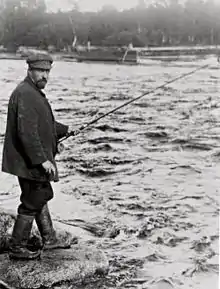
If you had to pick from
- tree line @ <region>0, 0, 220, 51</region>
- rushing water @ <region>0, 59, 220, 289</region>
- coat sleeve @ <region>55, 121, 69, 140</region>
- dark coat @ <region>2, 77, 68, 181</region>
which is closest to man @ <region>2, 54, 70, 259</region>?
dark coat @ <region>2, 77, 68, 181</region>

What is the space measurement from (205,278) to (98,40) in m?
13.6

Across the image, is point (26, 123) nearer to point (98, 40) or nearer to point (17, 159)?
point (17, 159)

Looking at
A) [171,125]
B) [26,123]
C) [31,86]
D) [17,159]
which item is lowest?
[171,125]

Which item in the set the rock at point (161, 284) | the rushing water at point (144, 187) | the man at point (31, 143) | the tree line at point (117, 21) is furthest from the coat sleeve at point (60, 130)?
the tree line at point (117, 21)

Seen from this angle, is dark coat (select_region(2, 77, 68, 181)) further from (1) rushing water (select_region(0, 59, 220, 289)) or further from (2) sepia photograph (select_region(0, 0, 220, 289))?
(1) rushing water (select_region(0, 59, 220, 289))

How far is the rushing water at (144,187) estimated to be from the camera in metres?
3.19

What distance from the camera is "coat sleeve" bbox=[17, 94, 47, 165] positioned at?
2389 mm

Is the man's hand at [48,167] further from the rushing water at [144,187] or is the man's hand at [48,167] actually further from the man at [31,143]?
the rushing water at [144,187]

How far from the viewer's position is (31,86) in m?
2.47

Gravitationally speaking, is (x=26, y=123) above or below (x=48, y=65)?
below

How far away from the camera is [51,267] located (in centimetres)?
263

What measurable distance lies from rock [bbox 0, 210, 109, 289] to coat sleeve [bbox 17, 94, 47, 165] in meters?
0.60

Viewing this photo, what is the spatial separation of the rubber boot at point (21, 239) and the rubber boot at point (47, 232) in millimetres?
116

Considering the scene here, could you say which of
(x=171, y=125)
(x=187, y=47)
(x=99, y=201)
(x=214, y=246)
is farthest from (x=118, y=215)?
(x=187, y=47)
